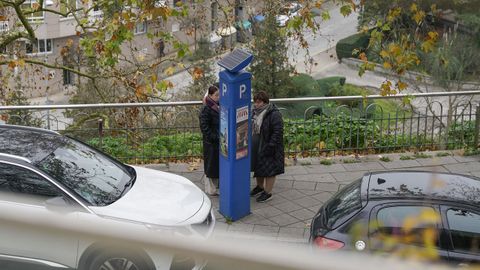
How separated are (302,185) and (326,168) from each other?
2.96 ft

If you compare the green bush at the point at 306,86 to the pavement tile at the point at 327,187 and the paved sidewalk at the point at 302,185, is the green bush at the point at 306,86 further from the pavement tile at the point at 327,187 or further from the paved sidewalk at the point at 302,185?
the pavement tile at the point at 327,187

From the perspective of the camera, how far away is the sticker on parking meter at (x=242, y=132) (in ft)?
26.8

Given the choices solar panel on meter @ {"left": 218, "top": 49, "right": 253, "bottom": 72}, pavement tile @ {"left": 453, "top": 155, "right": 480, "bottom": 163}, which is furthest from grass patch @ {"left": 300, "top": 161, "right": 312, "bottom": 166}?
solar panel on meter @ {"left": 218, "top": 49, "right": 253, "bottom": 72}

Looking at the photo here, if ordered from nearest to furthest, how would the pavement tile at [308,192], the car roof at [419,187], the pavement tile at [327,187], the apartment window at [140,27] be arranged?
1. the car roof at [419,187]
2. the pavement tile at [308,192]
3. the pavement tile at [327,187]
4. the apartment window at [140,27]

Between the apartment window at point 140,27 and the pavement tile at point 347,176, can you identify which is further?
the apartment window at point 140,27

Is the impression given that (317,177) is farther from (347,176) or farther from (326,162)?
(326,162)

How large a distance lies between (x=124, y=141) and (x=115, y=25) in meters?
1.85

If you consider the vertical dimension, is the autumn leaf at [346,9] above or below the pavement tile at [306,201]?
above

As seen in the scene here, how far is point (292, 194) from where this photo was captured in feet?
30.5

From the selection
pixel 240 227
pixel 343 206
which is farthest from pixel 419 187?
pixel 240 227

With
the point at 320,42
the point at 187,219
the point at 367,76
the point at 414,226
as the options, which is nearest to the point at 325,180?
the point at 187,219

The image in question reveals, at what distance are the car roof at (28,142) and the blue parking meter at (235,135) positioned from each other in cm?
194

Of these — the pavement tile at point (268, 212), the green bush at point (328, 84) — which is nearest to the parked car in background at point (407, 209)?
the pavement tile at point (268, 212)

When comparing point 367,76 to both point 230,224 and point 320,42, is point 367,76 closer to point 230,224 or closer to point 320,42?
point 320,42
